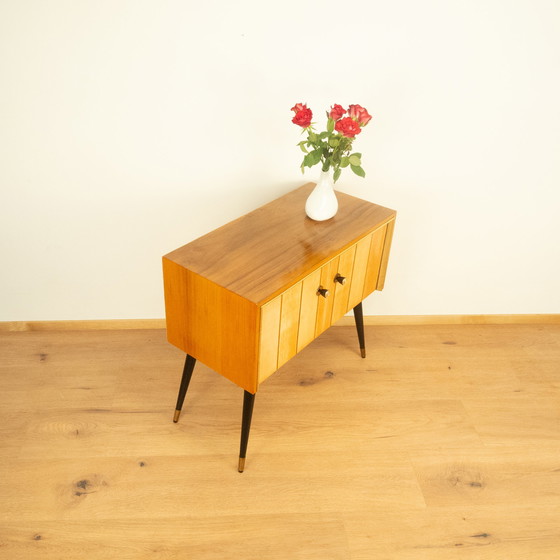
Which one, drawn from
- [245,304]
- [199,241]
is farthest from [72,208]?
[245,304]

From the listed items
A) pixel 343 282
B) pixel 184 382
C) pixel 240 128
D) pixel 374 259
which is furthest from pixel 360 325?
pixel 240 128

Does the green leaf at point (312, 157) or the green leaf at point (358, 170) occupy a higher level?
the green leaf at point (312, 157)

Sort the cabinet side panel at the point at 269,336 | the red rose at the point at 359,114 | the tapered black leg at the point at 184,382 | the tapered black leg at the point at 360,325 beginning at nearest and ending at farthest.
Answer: the cabinet side panel at the point at 269,336
the red rose at the point at 359,114
the tapered black leg at the point at 184,382
the tapered black leg at the point at 360,325

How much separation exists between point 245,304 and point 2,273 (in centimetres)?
123

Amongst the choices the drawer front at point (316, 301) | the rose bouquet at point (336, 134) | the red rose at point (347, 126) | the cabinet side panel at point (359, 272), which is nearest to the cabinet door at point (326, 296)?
the drawer front at point (316, 301)

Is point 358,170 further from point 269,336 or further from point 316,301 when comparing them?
point 269,336

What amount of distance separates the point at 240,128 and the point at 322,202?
406 mm

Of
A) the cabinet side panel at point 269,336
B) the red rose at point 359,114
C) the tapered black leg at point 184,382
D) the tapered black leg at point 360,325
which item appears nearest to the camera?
the cabinet side panel at point 269,336

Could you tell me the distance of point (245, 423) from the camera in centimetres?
184

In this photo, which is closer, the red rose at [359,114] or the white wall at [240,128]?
the red rose at [359,114]

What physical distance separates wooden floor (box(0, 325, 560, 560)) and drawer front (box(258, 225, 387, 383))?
0.41 metres

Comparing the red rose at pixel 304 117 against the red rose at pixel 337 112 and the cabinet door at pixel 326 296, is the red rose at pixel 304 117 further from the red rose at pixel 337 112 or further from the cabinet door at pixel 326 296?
the cabinet door at pixel 326 296

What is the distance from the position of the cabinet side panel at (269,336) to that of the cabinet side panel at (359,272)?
390 mm

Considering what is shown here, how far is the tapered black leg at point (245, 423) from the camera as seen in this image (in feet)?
5.88
